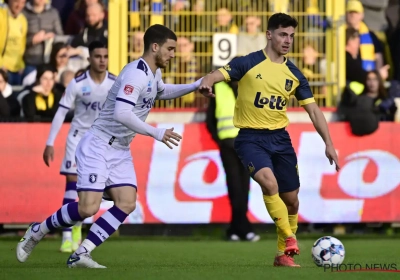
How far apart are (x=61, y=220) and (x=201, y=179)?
5509 mm

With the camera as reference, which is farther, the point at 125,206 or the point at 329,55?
the point at 329,55

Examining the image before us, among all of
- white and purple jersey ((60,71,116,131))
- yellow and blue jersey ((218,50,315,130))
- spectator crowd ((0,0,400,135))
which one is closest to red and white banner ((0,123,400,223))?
spectator crowd ((0,0,400,135))

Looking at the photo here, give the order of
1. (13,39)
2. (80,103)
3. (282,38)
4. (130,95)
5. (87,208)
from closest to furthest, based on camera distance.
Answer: (130,95), (87,208), (282,38), (80,103), (13,39)

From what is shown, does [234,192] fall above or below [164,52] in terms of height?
below

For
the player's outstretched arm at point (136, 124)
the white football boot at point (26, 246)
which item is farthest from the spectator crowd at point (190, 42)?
the player's outstretched arm at point (136, 124)

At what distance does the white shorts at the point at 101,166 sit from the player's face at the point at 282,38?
1.81 meters

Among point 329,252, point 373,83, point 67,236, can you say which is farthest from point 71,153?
point 373,83

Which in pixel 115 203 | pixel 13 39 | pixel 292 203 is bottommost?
pixel 292 203

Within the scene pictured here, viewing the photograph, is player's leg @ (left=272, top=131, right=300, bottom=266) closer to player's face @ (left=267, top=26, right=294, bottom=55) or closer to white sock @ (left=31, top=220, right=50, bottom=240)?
player's face @ (left=267, top=26, right=294, bottom=55)

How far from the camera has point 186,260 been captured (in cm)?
1076

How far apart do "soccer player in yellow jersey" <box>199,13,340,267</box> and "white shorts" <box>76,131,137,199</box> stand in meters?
1.18

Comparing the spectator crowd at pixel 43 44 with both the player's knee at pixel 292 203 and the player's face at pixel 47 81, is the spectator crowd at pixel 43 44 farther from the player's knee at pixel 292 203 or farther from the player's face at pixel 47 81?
the player's knee at pixel 292 203

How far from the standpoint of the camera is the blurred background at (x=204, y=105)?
47.0 feet

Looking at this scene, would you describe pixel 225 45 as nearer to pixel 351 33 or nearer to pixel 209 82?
pixel 351 33
